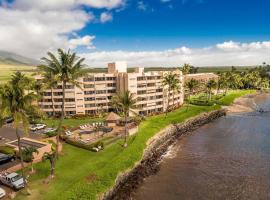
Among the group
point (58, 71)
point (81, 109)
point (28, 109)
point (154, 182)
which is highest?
point (58, 71)

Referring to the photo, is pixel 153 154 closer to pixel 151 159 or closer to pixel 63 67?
pixel 151 159

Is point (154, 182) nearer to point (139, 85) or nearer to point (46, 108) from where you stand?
point (139, 85)

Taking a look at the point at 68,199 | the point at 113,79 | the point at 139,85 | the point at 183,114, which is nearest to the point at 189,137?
the point at 183,114

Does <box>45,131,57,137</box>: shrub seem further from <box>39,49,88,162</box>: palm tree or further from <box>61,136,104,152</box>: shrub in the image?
<box>39,49,88,162</box>: palm tree

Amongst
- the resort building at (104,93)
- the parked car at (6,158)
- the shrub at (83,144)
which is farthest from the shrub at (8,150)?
the resort building at (104,93)

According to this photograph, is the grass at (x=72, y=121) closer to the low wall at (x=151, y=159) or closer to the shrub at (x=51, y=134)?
the shrub at (x=51, y=134)

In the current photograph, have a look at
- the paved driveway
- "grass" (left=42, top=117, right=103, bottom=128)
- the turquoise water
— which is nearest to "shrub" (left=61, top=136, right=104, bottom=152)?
the paved driveway
